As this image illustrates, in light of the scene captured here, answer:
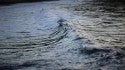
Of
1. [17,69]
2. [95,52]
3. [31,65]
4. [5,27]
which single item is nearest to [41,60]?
[31,65]

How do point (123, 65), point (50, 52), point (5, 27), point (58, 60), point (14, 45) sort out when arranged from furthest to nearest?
point (5, 27) → point (14, 45) → point (50, 52) → point (58, 60) → point (123, 65)

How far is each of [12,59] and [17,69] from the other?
0.22m

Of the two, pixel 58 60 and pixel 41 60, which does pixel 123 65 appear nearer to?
pixel 58 60

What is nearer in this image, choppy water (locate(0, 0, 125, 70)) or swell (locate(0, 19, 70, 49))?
choppy water (locate(0, 0, 125, 70))

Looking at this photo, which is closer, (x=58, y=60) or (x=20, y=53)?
(x=58, y=60)

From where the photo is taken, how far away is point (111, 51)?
1747 millimetres

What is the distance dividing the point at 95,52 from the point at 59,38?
0.58m

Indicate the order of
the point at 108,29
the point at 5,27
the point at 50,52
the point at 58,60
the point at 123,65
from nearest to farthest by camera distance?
the point at 123,65, the point at 58,60, the point at 50,52, the point at 108,29, the point at 5,27

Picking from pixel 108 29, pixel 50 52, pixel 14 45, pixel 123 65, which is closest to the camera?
pixel 123 65

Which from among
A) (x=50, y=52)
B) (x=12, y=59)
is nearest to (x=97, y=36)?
(x=50, y=52)

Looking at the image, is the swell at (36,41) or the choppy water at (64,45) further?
the swell at (36,41)

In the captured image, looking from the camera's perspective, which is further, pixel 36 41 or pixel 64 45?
pixel 36 41

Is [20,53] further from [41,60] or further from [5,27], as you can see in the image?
[5,27]

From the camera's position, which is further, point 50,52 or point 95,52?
point 50,52
